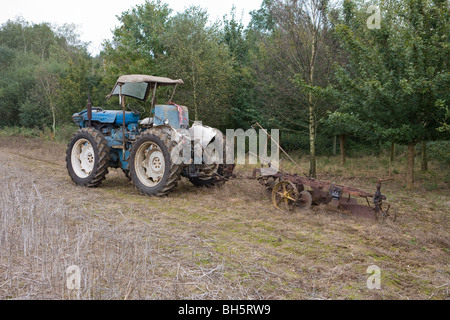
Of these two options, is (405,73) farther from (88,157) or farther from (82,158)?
(82,158)

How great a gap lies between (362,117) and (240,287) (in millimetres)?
7992

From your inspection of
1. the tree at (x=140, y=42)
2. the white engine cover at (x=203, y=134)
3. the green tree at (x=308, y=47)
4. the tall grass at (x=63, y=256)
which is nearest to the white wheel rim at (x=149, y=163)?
the white engine cover at (x=203, y=134)

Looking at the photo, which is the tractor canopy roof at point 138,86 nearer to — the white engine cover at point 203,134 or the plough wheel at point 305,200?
the white engine cover at point 203,134

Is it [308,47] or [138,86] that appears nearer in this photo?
[138,86]

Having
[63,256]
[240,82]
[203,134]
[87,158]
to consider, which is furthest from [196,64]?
→ [63,256]

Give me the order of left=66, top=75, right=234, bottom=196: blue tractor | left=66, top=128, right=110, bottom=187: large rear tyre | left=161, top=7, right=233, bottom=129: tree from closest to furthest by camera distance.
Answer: left=66, top=75, right=234, bottom=196: blue tractor → left=66, top=128, right=110, bottom=187: large rear tyre → left=161, top=7, right=233, bottom=129: tree

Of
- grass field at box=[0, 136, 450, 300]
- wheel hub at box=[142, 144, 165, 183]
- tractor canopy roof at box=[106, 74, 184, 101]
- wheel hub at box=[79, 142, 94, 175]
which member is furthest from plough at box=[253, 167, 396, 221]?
wheel hub at box=[79, 142, 94, 175]

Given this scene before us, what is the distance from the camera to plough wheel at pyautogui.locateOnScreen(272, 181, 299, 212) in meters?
7.20

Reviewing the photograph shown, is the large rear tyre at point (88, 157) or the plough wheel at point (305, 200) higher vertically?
the large rear tyre at point (88, 157)

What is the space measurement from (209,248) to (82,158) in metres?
5.93

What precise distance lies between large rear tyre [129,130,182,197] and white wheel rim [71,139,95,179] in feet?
5.15

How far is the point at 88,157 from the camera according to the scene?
9.75 metres

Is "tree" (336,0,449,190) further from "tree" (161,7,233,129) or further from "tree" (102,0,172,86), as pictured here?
"tree" (102,0,172,86)

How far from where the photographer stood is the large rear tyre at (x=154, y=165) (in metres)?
8.20
